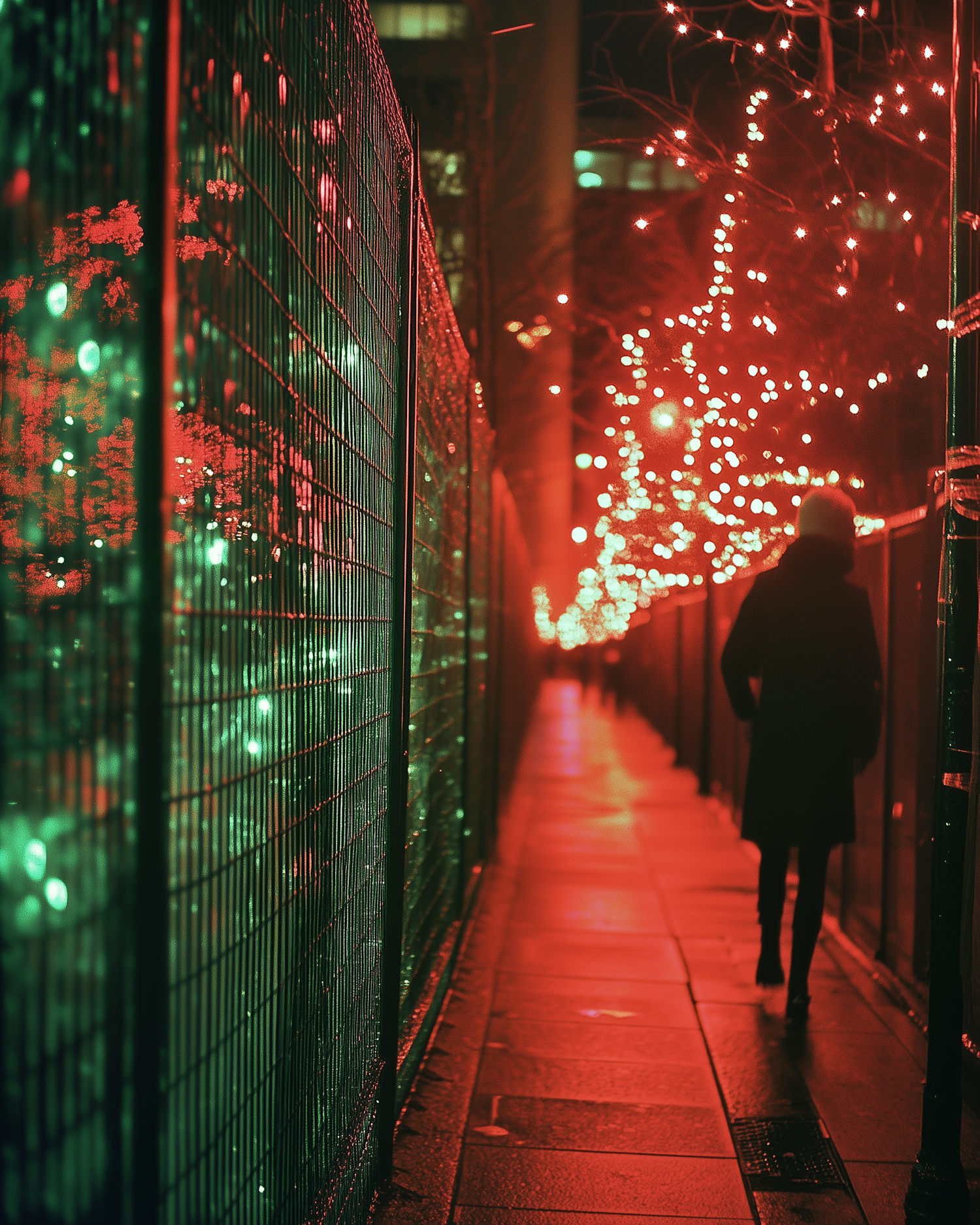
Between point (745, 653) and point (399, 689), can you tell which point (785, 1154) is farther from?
point (745, 653)

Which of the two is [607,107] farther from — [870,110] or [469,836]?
[469,836]

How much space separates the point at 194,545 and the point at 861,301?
575cm

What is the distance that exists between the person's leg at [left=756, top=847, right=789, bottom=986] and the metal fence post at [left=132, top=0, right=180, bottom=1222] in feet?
13.4

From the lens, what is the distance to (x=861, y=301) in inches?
264

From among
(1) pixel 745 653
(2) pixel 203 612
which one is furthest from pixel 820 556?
(2) pixel 203 612

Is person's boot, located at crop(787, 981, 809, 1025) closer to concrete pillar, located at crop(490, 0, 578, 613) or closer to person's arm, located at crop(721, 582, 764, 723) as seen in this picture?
person's arm, located at crop(721, 582, 764, 723)

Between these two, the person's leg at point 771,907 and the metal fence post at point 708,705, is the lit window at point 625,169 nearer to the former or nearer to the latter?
the person's leg at point 771,907

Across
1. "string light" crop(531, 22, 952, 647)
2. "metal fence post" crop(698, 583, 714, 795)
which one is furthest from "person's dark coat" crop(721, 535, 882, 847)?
"metal fence post" crop(698, 583, 714, 795)

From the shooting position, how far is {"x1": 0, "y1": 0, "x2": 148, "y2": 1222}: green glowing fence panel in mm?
1311

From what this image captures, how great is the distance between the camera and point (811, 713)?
16.9 ft

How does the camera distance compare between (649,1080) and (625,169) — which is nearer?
(649,1080)

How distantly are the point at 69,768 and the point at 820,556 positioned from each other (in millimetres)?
4260

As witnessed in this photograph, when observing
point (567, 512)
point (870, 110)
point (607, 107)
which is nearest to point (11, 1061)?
point (870, 110)

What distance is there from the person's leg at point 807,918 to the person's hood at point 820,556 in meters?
1.20
